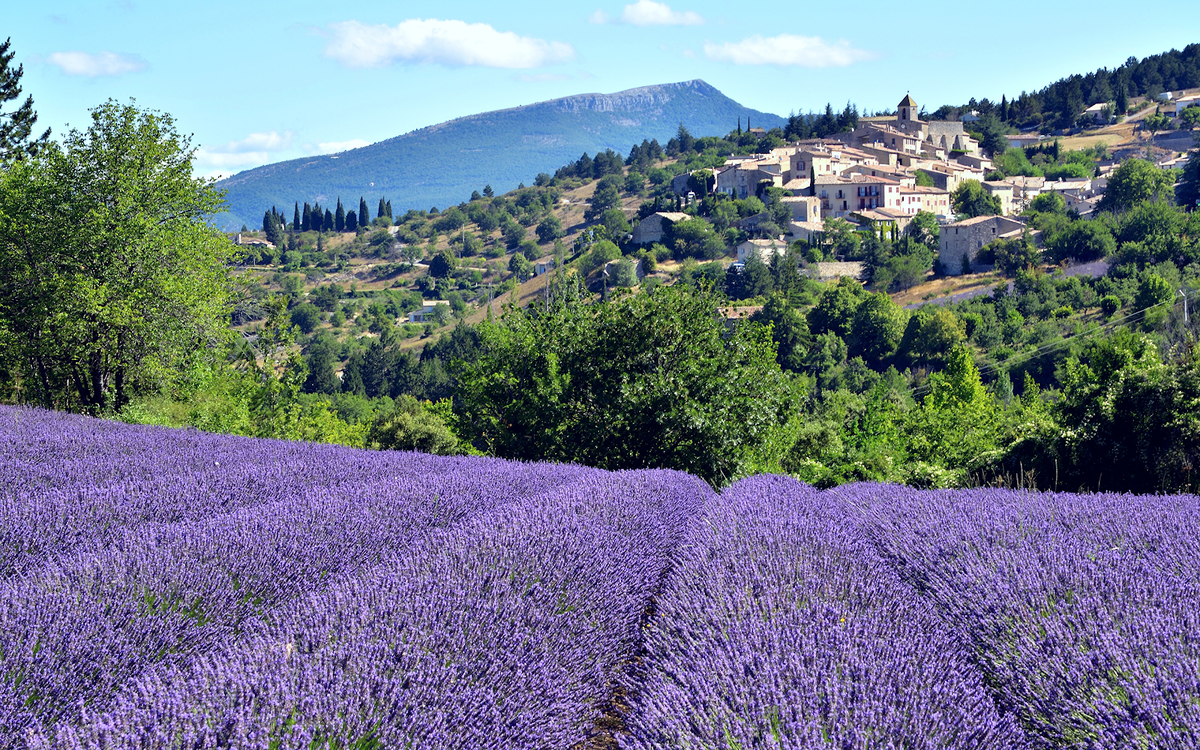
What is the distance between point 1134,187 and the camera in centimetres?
9162

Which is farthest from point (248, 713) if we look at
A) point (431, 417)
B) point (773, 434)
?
point (431, 417)

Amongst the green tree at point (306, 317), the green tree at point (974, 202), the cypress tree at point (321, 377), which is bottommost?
the cypress tree at point (321, 377)

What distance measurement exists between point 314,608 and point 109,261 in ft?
48.1

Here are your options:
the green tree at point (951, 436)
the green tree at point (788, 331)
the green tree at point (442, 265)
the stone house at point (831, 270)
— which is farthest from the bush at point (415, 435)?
the green tree at point (442, 265)

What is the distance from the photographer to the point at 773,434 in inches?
498

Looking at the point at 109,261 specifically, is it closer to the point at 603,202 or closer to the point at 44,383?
the point at 44,383

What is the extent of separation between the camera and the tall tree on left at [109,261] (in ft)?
49.8

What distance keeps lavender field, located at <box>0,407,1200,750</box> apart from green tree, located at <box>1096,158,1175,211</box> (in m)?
104

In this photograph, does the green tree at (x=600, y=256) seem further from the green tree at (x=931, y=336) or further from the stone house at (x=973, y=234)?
the green tree at (x=931, y=336)

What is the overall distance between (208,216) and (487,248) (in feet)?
474

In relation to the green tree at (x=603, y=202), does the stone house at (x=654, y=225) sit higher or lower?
lower

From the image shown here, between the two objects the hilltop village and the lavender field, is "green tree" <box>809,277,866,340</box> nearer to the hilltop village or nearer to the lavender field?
the hilltop village

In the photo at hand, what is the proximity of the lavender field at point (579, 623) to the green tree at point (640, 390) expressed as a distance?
214 inches

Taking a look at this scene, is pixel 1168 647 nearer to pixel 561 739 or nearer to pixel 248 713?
pixel 561 739
